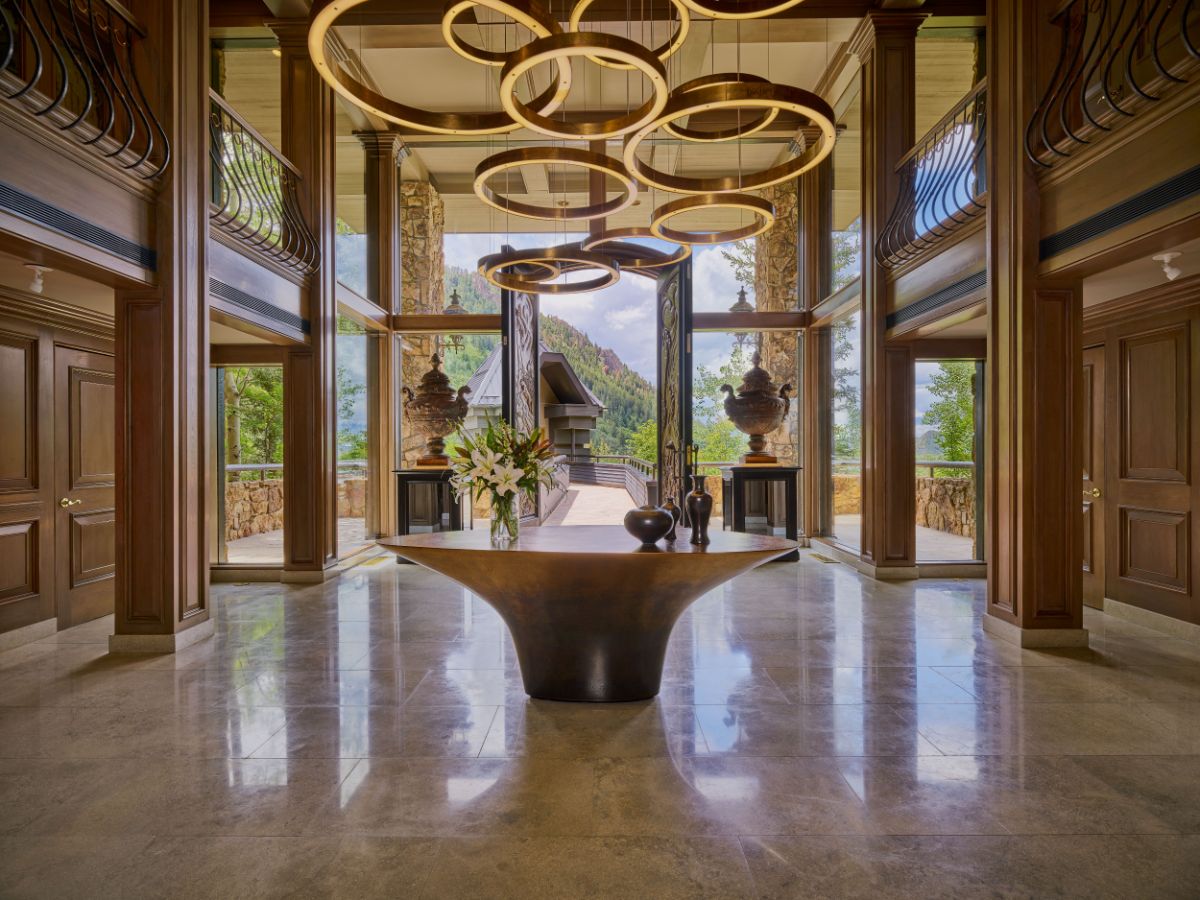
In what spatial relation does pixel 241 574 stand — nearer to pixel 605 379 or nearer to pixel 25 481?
pixel 25 481

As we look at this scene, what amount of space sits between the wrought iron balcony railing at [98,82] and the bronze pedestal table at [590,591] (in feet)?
8.07

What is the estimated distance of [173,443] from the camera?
13.5 ft

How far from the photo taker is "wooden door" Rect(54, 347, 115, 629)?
15.5 feet

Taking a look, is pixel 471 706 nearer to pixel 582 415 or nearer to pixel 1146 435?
pixel 1146 435

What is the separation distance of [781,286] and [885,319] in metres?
3.43

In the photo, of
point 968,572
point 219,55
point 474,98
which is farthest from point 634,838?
point 474,98

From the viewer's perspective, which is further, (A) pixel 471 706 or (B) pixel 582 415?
(B) pixel 582 415

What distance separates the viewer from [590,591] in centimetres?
299

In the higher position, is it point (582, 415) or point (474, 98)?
point (474, 98)

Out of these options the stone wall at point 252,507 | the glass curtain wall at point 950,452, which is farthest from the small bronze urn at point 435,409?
the glass curtain wall at point 950,452

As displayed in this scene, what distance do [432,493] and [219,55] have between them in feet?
15.2

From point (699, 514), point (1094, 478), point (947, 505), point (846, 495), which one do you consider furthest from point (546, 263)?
point (947, 505)

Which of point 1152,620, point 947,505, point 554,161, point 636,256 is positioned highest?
point 636,256

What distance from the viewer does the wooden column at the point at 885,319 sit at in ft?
20.4
